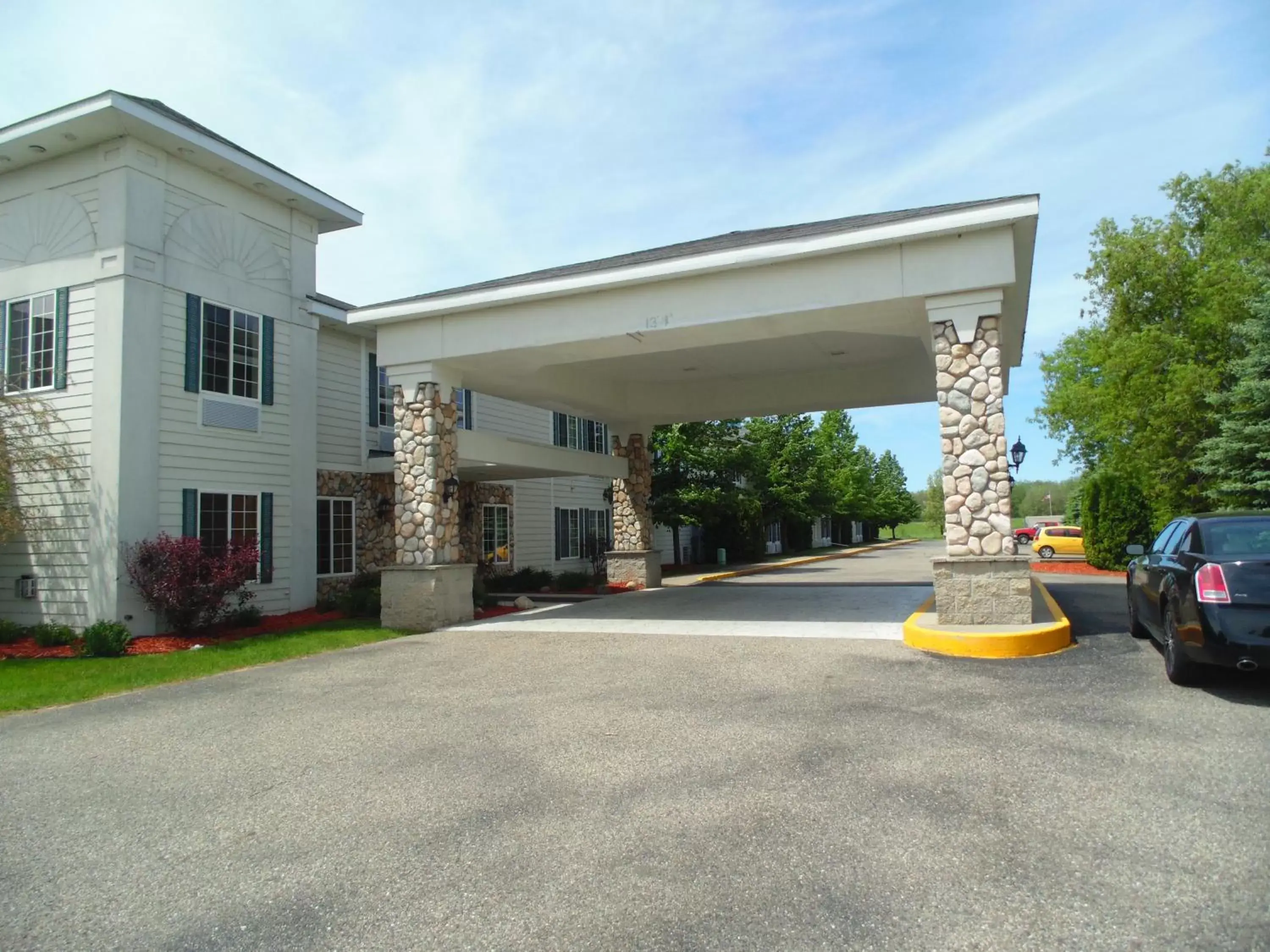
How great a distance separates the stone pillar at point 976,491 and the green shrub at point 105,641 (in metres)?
11.3

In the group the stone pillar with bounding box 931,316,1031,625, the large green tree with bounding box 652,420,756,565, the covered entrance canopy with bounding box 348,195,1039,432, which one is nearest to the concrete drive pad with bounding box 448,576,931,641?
the stone pillar with bounding box 931,316,1031,625

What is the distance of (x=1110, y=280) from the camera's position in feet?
78.3

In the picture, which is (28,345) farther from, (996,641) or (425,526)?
(996,641)

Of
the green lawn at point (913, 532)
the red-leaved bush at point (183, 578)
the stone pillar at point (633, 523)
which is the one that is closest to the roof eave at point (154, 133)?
the red-leaved bush at point (183, 578)

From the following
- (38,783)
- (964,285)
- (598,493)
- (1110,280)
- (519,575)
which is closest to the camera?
(38,783)

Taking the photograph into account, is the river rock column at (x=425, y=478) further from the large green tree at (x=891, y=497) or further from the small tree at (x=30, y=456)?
the large green tree at (x=891, y=497)

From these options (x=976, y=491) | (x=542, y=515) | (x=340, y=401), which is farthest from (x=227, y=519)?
(x=976, y=491)

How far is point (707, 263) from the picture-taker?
36.4 feet

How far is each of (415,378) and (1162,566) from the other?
1081cm

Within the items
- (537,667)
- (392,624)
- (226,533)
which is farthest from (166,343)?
(537,667)

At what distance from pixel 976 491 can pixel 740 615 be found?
4.66 m

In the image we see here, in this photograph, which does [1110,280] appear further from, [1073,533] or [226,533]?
[226,533]

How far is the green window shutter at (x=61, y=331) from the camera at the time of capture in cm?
1317

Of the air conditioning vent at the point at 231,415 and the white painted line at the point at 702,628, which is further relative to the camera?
the air conditioning vent at the point at 231,415
